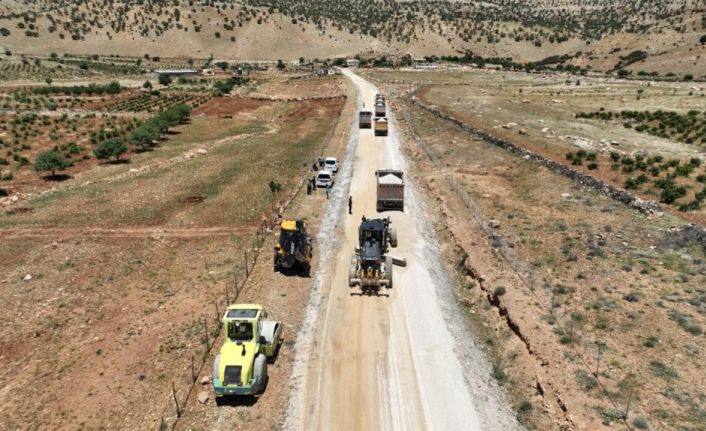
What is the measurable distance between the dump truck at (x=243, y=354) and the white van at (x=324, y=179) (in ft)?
78.6

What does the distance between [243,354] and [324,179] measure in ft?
87.2

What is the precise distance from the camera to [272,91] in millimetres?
112500

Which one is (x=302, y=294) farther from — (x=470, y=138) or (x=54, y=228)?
(x=470, y=138)

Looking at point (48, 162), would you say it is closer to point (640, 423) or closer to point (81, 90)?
point (640, 423)

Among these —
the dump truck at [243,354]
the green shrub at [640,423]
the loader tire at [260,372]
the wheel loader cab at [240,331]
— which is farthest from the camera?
the wheel loader cab at [240,331]

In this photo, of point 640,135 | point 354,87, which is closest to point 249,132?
point 354,87

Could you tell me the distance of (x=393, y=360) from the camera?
794 inches

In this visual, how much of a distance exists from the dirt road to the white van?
1266cm

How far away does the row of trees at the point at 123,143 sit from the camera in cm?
4803

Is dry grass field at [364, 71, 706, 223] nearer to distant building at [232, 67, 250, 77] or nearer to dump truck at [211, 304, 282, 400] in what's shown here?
dump truck at [211, 304, 282, 400]

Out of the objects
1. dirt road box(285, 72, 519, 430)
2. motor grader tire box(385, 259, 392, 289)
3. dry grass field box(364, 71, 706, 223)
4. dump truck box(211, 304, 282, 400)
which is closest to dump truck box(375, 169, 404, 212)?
dirt road box(285, 72, 519, 430)

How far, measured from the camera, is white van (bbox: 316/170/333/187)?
42.7 meters

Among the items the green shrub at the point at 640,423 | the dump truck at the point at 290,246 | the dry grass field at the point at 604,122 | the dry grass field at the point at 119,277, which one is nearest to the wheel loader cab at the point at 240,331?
the dry grass field at the point at 119,277

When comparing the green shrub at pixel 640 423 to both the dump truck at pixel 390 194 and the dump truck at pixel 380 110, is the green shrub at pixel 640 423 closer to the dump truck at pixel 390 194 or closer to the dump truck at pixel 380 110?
the dump truck at pixel 390 194
